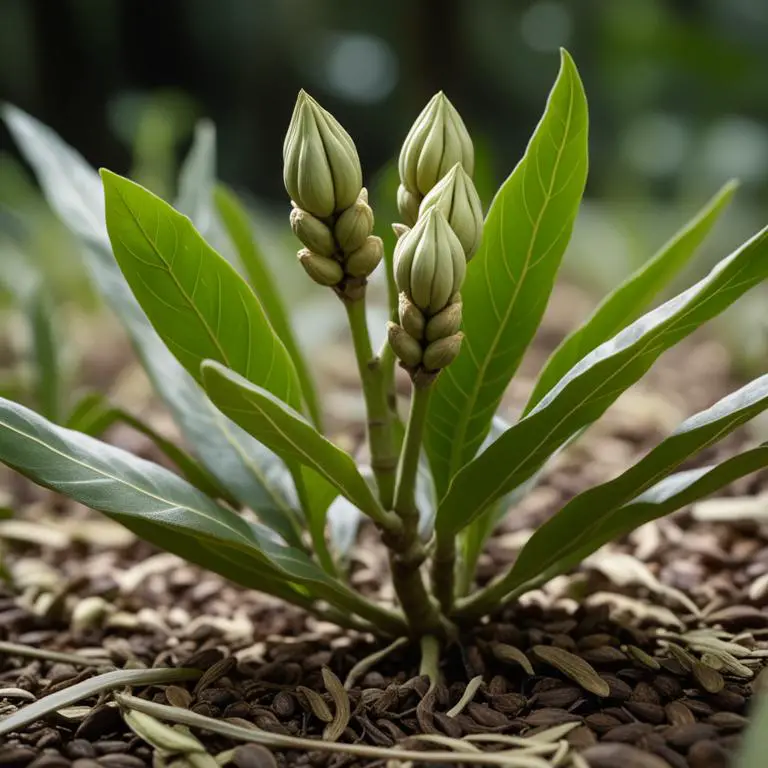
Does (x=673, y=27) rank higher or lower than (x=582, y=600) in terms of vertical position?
higher

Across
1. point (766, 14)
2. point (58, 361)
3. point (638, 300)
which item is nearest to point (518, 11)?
point (766, 14)

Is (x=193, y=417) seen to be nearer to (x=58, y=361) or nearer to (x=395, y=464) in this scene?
(x=395, y=464)

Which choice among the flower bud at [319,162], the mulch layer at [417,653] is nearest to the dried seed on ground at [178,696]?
the mulch layer at [417,653]

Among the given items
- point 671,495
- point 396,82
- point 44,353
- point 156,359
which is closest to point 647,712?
point 671,495

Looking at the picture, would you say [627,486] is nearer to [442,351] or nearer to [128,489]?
[442,351]

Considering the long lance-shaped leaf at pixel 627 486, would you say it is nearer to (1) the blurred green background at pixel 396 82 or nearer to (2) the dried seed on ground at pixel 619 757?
(2) the dried seed on ground at pixel 619 757
